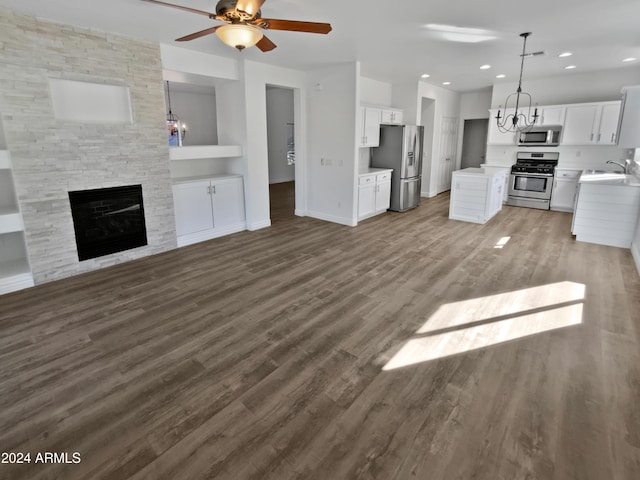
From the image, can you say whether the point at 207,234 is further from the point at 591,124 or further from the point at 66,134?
the point at 591,124

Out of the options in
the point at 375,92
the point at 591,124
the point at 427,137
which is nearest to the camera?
the point at 591,124


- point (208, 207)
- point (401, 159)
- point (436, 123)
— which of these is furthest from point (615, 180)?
point (208, 207)

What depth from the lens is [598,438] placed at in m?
1.89

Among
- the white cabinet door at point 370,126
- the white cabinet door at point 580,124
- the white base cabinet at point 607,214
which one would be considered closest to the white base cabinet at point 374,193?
the white cabinet door at point 370,126

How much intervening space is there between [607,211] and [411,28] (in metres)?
3.92

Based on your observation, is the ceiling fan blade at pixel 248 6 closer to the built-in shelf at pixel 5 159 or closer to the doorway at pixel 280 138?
the built-in shelf at pixel 5 159

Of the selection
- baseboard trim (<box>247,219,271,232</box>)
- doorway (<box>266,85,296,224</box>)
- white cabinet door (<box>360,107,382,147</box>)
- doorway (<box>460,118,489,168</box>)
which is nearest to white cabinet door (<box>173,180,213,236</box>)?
baseboard trim (<box>247,219,271,232</box>)

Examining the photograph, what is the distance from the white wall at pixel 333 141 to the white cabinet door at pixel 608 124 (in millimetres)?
4944

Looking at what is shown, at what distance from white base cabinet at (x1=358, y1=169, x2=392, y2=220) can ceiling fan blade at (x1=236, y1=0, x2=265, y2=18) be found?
4.01 m

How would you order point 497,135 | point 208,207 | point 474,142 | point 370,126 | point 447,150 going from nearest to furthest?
point 208,207
point 370,126
point 497,135
point 447,150
point 474,142

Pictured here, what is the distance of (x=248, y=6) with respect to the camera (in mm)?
2428

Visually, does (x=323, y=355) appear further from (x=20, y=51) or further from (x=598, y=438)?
(x=20, y=51)

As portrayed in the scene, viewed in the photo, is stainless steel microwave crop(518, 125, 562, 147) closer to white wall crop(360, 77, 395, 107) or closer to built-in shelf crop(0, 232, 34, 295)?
white wall crop(360, 77, 395, 107)

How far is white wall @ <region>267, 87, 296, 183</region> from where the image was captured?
10836 millimetres
